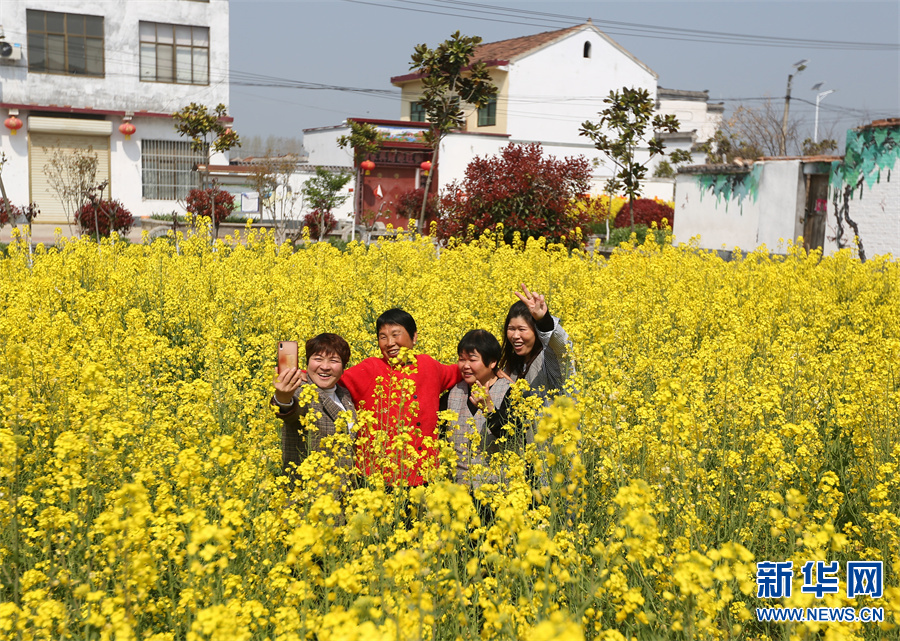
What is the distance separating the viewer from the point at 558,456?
3973 millimetres

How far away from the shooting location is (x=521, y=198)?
46.4ft

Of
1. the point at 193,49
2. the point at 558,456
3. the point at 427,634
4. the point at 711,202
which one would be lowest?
the point at 427,634

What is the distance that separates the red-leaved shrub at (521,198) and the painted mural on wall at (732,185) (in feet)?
22.3

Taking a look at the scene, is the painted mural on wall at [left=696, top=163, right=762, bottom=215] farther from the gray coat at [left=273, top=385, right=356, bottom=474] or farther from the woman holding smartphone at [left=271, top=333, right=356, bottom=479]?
the gray coat at [left=273, top=385, right=356, bottom=474]

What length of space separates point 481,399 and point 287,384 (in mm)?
1029

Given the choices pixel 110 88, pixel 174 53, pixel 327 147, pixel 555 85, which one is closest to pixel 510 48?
pixel 555 85

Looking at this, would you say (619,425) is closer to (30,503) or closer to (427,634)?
(427,634)

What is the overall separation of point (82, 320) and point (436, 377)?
3840mm

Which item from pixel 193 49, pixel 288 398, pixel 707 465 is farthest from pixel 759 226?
pixel 193 49

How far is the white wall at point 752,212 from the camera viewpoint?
18.4 metres

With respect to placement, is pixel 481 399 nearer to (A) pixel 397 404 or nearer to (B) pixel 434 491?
(A) pixel 397 404

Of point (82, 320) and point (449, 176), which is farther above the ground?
point (449, 176)

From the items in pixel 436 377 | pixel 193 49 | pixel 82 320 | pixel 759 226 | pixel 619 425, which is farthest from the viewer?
pixel 193 49

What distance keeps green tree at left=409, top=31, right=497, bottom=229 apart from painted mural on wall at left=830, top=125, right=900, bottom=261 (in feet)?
24.4
